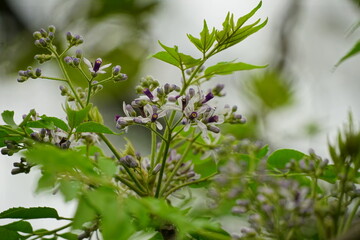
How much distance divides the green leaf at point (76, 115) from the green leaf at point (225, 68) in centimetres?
25

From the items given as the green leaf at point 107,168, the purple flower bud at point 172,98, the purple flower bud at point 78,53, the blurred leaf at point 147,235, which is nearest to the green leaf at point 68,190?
the green leaf at point 107,168

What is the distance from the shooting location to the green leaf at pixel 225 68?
107 cm

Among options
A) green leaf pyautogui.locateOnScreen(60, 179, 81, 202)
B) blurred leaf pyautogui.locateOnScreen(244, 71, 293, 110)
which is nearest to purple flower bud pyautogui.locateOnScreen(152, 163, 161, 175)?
green leaf pyautogui.locateOnScreen(60, 179, 81, 202)

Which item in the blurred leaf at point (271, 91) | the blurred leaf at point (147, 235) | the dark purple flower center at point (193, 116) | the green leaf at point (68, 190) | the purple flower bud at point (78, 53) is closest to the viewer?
the green leaf at point (68, 190)

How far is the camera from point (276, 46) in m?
3.14

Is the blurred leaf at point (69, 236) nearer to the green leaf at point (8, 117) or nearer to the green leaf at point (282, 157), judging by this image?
the green leaf at point (8, 117)

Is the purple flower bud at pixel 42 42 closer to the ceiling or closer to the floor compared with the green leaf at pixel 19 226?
closer to the ceiling

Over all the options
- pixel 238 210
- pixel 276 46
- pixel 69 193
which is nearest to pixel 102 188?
pixel 69 193

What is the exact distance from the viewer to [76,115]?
3.28ft

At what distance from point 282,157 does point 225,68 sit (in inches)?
9.7

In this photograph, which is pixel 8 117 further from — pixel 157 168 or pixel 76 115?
pixel 157 168

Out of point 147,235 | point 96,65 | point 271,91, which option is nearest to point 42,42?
point 96,65

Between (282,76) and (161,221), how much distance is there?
69.8 inches

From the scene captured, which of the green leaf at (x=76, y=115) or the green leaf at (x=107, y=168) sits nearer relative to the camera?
the green leaf at (x=107, y=168)
